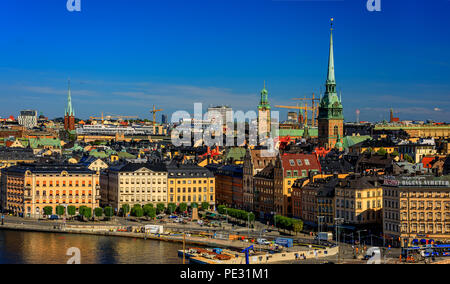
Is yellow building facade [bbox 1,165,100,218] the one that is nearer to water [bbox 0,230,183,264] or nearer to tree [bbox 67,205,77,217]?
tree [bbox 67,205,77,217]

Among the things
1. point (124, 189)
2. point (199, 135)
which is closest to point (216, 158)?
point (124, 189)

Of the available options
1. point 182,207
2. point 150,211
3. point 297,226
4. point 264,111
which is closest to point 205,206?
point 182,207

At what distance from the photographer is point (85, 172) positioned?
8331 centimetres

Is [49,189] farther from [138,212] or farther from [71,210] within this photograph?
[138,212]

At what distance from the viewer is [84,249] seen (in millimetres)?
61500

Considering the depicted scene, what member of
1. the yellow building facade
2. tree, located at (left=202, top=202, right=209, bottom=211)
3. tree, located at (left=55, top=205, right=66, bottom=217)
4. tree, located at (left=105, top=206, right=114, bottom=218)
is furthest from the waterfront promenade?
tree, located at (left=202, top=202, right=209, bottom=211)

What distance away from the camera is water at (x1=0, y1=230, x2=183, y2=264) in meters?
56.1

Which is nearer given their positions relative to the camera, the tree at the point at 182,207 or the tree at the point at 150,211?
the tree at the point at 150,211

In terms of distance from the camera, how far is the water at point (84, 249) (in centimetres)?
5606

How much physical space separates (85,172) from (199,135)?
110 metres

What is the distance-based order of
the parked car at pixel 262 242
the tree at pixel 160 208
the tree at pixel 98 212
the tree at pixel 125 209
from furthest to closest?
1. the tree at pixel 160 208
2. the tree at pixel 125 209
3. the tree at pixel 98 212
4. the parked car at pixel 262 242

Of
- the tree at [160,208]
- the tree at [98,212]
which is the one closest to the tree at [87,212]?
the tree at [98,212]

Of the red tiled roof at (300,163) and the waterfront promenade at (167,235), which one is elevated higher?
the red tiled roof at (300,163)

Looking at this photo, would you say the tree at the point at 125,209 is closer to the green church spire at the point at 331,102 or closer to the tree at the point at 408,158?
the tree at the point at 408,158
